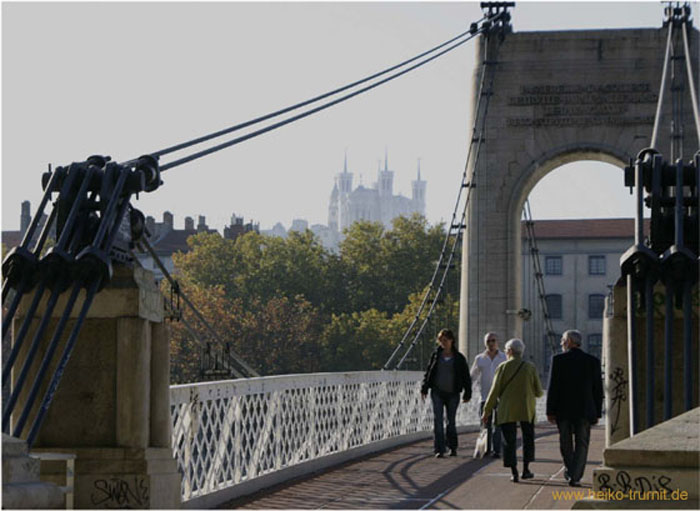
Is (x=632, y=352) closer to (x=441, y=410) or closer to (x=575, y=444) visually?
(x=575, y=444)

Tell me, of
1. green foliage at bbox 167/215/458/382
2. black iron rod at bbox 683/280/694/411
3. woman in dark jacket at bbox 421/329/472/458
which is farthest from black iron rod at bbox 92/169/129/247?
green foliage at bbox 167/215/458/382

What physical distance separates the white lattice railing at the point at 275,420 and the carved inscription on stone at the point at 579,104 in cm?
1111

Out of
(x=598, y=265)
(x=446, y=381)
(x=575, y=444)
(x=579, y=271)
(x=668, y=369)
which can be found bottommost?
(x=575, y=444)

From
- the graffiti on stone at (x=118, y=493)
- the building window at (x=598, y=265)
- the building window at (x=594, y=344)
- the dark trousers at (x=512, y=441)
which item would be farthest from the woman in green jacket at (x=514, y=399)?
the building window at (x=598, y=265)

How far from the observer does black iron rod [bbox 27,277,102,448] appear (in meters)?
Result: 7.81

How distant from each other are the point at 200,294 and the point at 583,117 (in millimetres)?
37868

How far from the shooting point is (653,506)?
5773mm

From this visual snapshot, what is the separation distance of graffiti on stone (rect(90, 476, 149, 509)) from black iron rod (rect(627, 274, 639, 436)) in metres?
3.06

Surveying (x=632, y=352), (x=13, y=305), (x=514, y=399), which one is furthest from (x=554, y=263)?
(x=13, y=305)

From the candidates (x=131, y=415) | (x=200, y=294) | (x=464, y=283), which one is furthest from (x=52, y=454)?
(x=200, y=294)

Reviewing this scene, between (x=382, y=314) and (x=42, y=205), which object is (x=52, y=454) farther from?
(x=382, y=314)

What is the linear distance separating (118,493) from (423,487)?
11.9 feet

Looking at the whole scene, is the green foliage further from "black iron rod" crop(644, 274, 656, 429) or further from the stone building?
"black iron rod" crop(644, 274, 656, 429)

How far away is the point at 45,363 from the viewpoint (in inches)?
316
